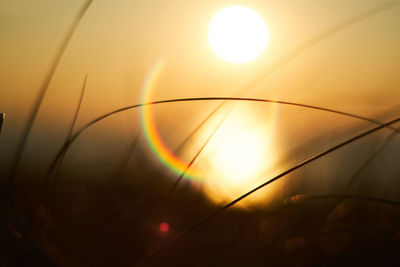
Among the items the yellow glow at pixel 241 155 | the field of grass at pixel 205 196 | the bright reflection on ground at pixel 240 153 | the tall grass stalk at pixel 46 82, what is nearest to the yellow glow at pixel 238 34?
the field of grass at pixel 205 196

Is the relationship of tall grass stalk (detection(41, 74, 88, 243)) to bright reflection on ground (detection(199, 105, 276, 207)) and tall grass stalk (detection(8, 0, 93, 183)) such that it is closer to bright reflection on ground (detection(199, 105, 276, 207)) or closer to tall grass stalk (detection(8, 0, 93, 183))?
tall grass stalk (detection(8, 0, 93, 183))

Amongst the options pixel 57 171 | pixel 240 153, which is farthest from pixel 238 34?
pixel 57 171

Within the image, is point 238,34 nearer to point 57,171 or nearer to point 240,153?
point 240,153

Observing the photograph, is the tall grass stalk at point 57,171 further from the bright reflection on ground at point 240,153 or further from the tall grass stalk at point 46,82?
the bright reflection on ground at point 240,153

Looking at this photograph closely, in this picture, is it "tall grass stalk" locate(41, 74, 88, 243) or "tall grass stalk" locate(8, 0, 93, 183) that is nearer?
"tall grass stalk" locate(41, 74, 88, 243)

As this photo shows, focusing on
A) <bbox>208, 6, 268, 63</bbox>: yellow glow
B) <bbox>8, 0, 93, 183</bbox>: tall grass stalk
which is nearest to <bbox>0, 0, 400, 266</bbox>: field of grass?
<bbox>8, 0, 93, 183</bbox>: tall grass stalk
